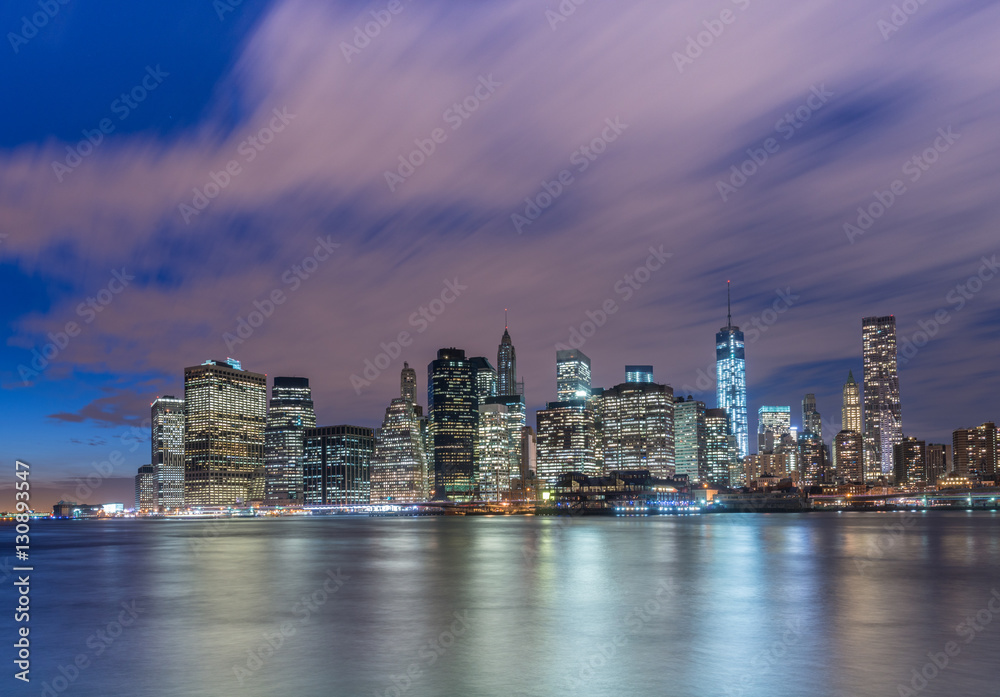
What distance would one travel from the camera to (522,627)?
39375mm

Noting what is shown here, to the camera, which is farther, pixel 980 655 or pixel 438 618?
pixel 438 618

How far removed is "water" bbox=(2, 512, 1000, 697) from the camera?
28047mm

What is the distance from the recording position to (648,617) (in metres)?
42.4

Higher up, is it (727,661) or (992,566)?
(727,661)

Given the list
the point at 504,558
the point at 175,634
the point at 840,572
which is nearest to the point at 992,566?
the point at 840,572

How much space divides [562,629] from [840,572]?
37.7 metres

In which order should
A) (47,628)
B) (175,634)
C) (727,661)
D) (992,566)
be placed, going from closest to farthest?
(727,661)
(175,634)
(47,628)
(992,566)

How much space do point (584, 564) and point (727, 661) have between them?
4491 cm

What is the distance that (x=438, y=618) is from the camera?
141 feet

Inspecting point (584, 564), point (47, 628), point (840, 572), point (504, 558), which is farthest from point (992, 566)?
point (47, 628)

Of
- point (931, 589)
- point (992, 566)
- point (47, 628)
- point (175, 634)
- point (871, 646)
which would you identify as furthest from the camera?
point (992, 566)

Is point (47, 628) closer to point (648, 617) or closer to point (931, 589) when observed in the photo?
point (648, 617)

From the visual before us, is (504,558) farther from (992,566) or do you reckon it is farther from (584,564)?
(992,566)

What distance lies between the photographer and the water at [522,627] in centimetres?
2805
